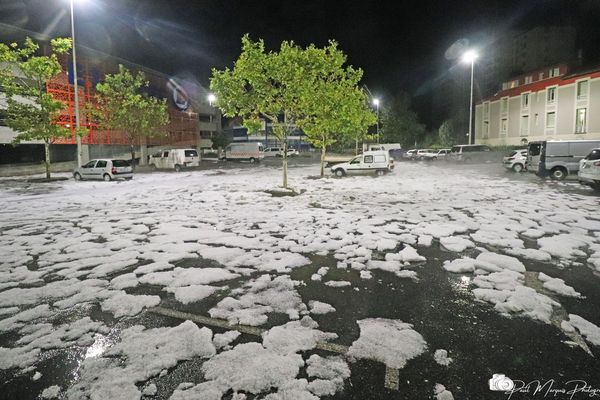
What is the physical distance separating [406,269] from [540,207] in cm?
772

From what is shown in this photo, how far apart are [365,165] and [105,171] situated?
1665cm

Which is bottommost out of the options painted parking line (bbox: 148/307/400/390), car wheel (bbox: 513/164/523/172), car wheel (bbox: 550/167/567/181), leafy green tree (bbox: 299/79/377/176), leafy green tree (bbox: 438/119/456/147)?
painted parking line (bbox: 148/307/400/390)

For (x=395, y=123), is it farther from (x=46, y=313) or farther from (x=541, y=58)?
(x=46, y=313)

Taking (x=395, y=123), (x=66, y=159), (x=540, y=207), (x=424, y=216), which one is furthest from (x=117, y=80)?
(x=395, y=123)

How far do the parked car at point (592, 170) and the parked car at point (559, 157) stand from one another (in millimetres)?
4956

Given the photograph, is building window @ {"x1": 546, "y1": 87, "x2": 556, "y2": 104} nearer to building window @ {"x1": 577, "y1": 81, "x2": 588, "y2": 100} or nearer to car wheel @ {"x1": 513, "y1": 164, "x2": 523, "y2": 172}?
building window @ {"x1": 577, "y1": 81, "x2": 588, "y2": 100}

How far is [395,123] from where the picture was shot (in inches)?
2569

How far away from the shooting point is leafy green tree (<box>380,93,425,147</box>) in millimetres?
65188

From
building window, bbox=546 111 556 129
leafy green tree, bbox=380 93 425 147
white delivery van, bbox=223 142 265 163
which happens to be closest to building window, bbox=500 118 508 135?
building window, bbox=546 111 556 129

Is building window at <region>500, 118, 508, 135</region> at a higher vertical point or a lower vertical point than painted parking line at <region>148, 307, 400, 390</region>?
higher

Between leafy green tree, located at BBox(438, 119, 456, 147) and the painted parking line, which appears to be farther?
leafy green tree, located at BBox(438, 119, 456, 147)

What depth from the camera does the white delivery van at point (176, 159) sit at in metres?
30.9

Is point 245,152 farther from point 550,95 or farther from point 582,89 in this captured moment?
point 582,89

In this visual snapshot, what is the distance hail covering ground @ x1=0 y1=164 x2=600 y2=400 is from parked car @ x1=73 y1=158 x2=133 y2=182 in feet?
31.0
